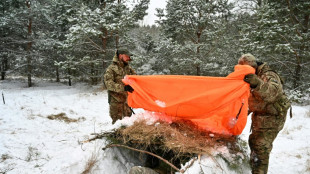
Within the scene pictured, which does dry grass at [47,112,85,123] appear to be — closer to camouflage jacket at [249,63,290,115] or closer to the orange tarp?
the orange tarp

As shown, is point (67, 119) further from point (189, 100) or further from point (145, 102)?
point (189, 100)

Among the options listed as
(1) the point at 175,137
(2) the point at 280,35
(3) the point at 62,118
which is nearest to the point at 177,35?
(2) the point at 280,35

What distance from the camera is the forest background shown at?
10.1 m

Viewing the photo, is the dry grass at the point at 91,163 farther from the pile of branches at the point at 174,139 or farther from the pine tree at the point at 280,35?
the pine tree at the point at 280,35

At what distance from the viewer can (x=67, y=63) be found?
13.2m

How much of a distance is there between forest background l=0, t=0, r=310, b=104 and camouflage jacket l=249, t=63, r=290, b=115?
6775 millimetres

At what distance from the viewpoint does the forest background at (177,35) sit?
1006 cm

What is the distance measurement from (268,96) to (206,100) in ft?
2.86

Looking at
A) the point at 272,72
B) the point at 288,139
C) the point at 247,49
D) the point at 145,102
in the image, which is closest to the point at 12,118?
the point at 145,102

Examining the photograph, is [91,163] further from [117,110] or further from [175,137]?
[117,110]

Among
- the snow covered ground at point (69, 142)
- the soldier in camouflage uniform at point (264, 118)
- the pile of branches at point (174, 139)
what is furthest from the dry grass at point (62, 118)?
the soldier in camouflage uniform at point (264, 118)

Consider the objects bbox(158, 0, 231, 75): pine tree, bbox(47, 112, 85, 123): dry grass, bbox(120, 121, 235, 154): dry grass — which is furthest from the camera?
bbox(158, 0, 231, 75): pine tree

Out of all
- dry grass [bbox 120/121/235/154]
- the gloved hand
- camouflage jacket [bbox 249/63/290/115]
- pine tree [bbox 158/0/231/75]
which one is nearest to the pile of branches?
dry grass [bbox 120/121/235/154]

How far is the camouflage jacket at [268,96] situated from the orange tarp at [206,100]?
0.23 m
